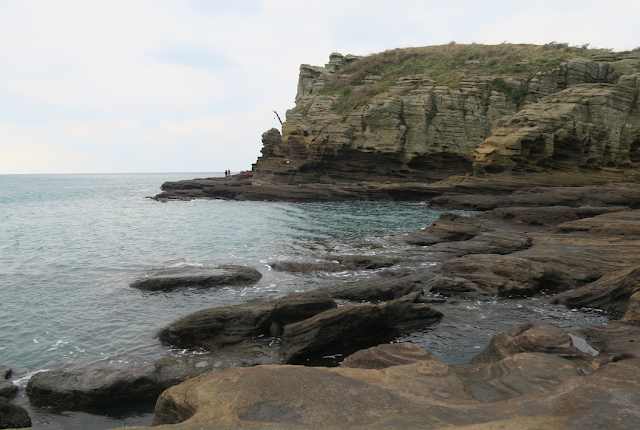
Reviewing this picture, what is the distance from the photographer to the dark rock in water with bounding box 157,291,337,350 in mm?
9508

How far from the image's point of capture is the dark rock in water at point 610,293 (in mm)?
11000

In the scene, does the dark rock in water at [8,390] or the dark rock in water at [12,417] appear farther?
the dark rock in water at [8,390]

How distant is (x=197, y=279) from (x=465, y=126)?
1667 inches

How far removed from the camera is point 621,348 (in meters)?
7.46

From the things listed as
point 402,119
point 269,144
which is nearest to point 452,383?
point 402,119

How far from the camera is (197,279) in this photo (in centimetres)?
1450

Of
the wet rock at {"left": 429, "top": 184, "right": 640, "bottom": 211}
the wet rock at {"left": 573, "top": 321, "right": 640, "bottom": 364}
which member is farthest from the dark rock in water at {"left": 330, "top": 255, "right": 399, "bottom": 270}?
the wet rock at {"left": 429, "top": 184, "right": 640, "bottom": 211}

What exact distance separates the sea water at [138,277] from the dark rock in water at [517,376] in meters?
2.17

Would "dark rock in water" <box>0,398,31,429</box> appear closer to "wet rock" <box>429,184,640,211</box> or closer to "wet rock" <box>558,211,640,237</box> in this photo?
"wet rock" <box>558,211,640,237</box>

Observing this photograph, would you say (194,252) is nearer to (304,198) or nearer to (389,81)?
(304,198)

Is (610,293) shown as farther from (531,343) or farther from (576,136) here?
(576,136)

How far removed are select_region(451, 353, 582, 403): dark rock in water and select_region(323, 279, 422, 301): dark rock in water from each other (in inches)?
220

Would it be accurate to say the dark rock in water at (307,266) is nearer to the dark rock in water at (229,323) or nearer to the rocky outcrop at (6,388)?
the dark rock in water at (229,323)

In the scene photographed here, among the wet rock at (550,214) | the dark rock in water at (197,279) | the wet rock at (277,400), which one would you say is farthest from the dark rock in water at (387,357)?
the wet rock at (550,214)
